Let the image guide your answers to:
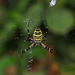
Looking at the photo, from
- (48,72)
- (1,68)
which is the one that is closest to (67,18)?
(48,72)

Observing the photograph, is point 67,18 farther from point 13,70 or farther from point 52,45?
point 13,70

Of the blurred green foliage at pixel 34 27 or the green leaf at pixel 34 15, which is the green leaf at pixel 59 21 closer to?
the blurred green foliage at pixel 34 27

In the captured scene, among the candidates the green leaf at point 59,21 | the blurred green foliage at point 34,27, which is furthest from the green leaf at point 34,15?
the green leaf at point 59,21

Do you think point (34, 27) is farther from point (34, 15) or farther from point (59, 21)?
point (59, 21)

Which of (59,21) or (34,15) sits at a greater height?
(34,15)

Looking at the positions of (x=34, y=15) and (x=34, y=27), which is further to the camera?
(x=34, y=15)

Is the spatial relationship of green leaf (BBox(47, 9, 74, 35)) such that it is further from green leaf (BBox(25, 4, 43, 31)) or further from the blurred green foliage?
green leaf (BBox(25, 4, 43, 31))

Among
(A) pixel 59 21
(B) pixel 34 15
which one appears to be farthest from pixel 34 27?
(A) pixel 59 21

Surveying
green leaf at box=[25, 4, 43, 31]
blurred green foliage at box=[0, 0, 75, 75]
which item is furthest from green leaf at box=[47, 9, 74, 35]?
green leaf at box=[25, 4, 43, 31]

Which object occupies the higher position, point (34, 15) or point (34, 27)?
point (34, 15)
